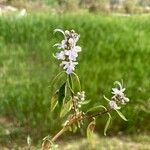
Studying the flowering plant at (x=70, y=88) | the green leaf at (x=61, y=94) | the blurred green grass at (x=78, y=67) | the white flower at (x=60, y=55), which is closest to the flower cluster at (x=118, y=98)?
the flowering plant at (x=70, y=88)

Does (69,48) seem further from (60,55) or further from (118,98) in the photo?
(118,98)

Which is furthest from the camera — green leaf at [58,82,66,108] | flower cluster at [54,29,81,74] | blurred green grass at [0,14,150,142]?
blurred green grass at [0,14,150,142]

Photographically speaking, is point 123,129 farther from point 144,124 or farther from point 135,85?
point 135,85

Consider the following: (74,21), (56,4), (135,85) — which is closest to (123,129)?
(135,85)

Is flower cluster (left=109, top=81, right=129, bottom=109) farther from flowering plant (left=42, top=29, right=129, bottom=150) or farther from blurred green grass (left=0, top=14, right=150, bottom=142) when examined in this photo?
blurred green grass (left=0, top=14, right=150, bottom=142)

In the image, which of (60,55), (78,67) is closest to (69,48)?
(60,55)

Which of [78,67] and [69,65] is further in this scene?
[78,67]

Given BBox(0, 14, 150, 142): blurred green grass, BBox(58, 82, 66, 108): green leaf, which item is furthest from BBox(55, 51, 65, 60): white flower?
BBox(0, 14, 150, 142): blurred green grass

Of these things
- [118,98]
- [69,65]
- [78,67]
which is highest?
[69,65]

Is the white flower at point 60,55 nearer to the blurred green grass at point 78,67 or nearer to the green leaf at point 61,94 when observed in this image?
the green leaf at point 61,94
